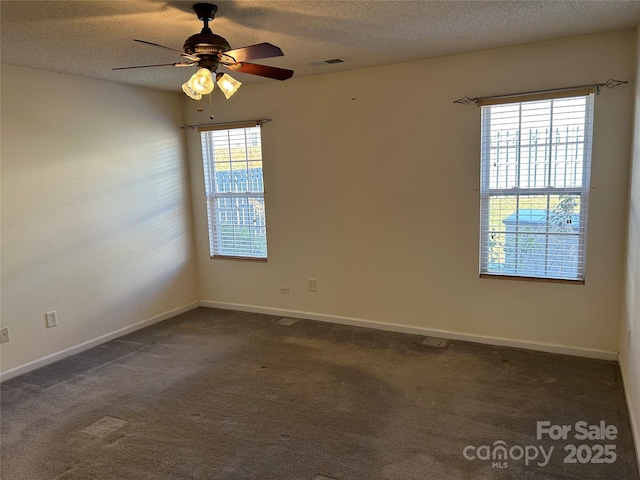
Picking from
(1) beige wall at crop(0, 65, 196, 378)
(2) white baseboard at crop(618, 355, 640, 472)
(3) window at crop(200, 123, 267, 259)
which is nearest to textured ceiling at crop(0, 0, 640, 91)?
A: (1) beige wall at crop(0, 65, 196, 378)

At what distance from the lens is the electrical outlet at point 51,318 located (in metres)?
3.77

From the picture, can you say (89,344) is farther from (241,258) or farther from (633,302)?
(633,302)

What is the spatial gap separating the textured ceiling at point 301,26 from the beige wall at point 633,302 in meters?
0.72

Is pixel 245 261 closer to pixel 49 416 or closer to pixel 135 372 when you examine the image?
pixel 135 372

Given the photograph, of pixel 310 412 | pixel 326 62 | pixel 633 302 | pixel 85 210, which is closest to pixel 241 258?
pixel 85 210

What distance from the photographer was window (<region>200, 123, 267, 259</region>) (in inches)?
187

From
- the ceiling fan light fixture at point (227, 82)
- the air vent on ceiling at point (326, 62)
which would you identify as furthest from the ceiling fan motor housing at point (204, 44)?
the air vent on ceiling at point (326, 62)

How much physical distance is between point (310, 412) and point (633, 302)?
209 centimetres

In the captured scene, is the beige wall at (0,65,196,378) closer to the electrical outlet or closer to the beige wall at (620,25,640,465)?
the electrical outlet

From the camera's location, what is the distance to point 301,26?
2828 millimetres

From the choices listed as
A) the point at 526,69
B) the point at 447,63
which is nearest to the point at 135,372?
the point at 447,63

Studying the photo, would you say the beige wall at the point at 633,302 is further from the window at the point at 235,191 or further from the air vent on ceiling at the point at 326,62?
the window at the point at 235,191

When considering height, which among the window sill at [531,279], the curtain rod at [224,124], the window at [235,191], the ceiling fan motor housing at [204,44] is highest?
the ceiling fan motor housing at [204,44]

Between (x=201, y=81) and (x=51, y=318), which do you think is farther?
(x=51, y=318)
